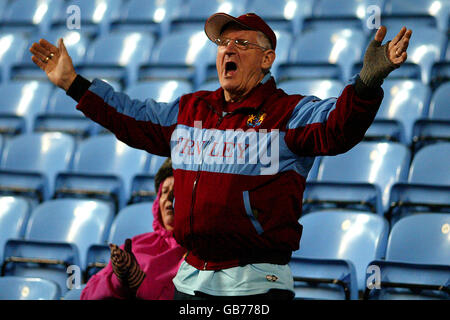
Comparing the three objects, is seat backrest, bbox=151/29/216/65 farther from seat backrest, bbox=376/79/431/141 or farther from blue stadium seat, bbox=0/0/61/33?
seat backrest, bbox=376/79/431/141

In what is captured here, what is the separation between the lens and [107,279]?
8.35 ft

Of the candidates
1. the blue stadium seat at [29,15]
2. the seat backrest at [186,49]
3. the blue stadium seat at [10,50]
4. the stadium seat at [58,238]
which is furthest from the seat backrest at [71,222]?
the blue stadium seat at [29,15]

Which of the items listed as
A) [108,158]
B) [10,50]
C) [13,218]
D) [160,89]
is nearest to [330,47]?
[160,89]

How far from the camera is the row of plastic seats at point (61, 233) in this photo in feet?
10.5

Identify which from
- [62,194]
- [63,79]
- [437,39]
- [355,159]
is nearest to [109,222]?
[62,194]

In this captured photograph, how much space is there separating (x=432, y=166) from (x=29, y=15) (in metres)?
4.30

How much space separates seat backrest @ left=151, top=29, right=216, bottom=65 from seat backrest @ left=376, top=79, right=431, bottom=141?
1.56 meters

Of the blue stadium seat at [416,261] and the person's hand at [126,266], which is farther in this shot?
the blue stadium seat at [416,261]

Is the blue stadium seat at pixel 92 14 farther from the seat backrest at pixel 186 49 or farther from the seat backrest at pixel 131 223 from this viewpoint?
the seat backrest at pixel 131 223

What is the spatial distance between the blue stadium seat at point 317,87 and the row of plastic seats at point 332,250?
3.83ft

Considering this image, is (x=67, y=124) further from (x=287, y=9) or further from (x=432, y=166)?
(x=432, y=166)

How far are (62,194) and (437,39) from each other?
2.72m

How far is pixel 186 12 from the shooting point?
5922 mm

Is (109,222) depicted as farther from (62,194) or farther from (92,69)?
(92,69)
